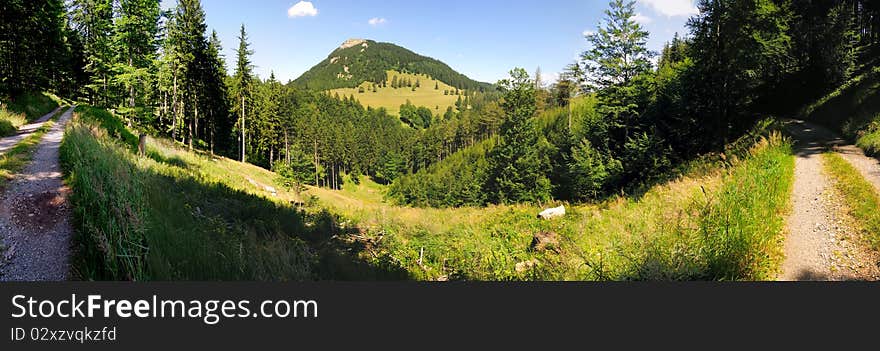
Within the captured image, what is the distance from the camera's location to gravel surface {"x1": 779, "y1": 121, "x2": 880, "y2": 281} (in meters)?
5.05

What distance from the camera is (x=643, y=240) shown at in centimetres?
629

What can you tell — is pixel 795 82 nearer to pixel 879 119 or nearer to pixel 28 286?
pixel 879 119

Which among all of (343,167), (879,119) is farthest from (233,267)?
(343,167)

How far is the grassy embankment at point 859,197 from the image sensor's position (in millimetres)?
5801

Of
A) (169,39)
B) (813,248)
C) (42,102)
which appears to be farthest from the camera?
(169,39)

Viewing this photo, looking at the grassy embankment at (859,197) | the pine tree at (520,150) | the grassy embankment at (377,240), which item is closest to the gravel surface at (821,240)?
the grassy embankment at (859,197)

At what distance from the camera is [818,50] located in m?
25.2

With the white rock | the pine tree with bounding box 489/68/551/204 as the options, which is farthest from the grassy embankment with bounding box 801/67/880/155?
the pine tree with bounding box 489/68/551/204

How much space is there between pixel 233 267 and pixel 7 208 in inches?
142

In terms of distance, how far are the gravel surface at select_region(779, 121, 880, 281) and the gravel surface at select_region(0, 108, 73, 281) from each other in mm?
9154

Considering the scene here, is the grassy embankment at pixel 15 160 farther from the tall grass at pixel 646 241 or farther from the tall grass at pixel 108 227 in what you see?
the tall grass at pixel 646 241

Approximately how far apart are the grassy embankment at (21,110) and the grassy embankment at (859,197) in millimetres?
23151

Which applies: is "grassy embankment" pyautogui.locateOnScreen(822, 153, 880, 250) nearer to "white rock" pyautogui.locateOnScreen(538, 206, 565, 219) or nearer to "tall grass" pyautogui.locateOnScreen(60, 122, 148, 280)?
"white rock" pyautogui.locateOnScreen(538, 206, 565, 219)

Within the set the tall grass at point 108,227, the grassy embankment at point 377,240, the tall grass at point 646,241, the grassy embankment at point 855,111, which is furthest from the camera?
the grassy embankment at point 855,111
